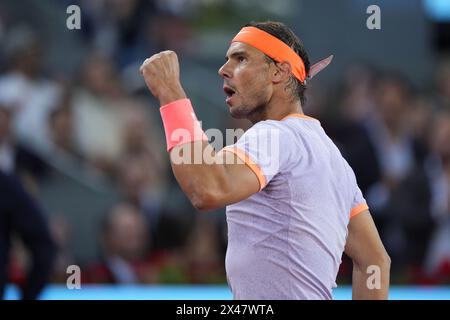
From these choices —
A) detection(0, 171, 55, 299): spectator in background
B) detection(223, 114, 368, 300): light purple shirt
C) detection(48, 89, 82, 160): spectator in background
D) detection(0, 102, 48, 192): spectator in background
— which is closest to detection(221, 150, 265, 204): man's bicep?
detection(223, 114, 368, 300): light purple shirt

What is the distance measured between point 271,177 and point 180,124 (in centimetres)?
38

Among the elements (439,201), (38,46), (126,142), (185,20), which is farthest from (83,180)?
(439,201)

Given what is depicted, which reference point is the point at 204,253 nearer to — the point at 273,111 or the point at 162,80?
the point at 273,111

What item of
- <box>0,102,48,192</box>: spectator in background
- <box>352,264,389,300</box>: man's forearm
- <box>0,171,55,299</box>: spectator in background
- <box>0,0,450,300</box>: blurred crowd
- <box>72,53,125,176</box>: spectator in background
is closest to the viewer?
<box>352,264,389,300</box>: man's forearm

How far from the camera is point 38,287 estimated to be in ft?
20.7

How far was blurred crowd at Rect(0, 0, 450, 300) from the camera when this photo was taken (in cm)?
984

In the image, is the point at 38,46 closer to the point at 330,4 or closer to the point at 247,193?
the point at 330,4

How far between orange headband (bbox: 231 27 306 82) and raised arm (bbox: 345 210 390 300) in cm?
70

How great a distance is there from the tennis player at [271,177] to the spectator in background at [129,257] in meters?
5.54

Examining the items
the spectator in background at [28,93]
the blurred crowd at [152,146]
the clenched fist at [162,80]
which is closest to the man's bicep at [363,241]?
the clenched fist at [162,80]

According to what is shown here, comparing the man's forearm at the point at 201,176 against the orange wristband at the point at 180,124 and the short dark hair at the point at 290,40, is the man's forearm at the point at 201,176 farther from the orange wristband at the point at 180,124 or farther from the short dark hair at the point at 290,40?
the short dark hair at the point at 290,40

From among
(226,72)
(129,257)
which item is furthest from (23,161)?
(226,72)

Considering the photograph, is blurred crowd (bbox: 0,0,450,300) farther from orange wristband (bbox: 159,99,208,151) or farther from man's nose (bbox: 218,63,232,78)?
orange wristband (bbox: 159,99,208,151)

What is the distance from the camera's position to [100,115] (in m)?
11.0
